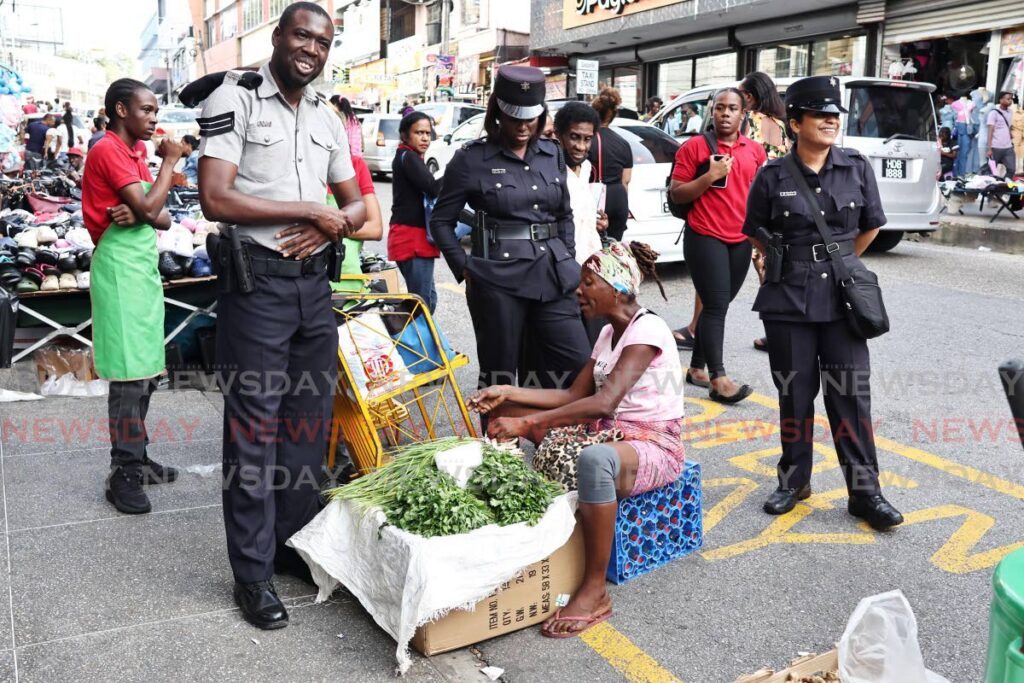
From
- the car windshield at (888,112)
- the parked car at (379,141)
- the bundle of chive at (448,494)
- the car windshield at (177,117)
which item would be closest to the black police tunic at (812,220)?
the bundle of chive at (448,494)

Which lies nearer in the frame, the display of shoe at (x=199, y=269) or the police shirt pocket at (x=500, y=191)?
the police shirt pocket at (x=500, y=191)

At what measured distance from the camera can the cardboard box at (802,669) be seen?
8.62ft

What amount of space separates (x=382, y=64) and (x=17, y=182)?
3992 cm

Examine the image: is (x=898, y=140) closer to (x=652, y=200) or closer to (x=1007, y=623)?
(x=652, y=200)

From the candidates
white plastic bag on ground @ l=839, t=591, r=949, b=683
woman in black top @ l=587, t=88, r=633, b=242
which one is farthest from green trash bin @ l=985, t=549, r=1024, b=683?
woman in black top @ l=587, t=88, r=633, b=242

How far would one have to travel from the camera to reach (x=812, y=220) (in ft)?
13.9

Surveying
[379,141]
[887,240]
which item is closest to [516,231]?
[887,240]

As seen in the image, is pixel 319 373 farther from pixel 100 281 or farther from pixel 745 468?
pixel 745 468

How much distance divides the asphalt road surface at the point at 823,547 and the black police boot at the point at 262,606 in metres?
0.75

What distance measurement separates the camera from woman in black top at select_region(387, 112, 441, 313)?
6328mm

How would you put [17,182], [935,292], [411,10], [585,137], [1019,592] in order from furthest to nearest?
1. [411,10]
2. [17,182]
3. [935,292]
4. [585,137]
5. [1019,592]

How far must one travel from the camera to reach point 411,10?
4688cm

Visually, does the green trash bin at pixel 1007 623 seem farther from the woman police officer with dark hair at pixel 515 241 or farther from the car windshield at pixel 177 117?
the car windshield at pixel 177 117

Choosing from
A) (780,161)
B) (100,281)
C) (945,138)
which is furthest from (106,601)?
(945,138)
